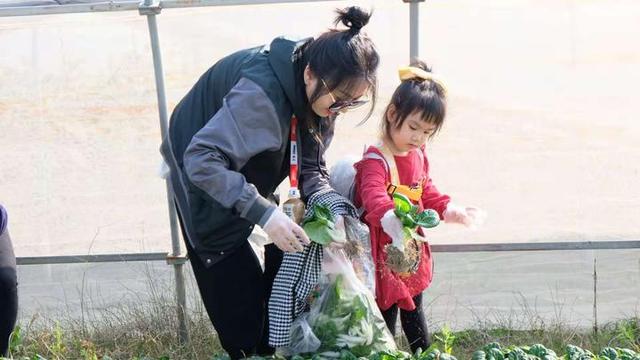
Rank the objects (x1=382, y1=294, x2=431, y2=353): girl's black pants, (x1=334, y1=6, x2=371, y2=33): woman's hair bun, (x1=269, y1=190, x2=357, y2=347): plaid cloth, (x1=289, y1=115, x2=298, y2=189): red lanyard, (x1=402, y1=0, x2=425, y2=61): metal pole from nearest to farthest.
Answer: (x1=334, y1=6, x2=371, y2=33): woman's hair bun, (x1=289, y1=115, x2=298, y2=189): red lanyard, (x1=269, y1=190, x2=357, y2=347): plaid cloth, (x1=382, y1=294, x2=431, y2=353): girl's black pants, (x1=402, y1=0, x2=425, y2=61): metal pole

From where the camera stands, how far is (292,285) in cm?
353

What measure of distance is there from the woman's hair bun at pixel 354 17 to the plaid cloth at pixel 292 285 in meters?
0.64

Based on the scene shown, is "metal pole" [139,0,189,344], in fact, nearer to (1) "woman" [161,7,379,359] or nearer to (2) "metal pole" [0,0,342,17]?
(2) "metal pole" [0,0,342,17]

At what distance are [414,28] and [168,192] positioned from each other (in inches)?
47.9

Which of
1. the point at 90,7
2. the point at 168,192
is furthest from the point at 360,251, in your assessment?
the point at 90,7

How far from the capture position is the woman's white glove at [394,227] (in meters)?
3.51

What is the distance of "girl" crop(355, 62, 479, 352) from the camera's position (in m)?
3.59

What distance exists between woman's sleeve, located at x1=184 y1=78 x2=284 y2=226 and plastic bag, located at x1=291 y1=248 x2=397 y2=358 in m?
0.50

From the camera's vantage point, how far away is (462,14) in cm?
434

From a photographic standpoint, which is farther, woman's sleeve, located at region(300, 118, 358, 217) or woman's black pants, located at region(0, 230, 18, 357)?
woman's black pants, located at region(0, 230, 18, 357)

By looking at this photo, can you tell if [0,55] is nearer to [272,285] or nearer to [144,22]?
[144,22]

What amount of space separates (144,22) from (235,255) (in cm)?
135

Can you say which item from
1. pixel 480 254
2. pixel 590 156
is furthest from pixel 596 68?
pixel 480 254

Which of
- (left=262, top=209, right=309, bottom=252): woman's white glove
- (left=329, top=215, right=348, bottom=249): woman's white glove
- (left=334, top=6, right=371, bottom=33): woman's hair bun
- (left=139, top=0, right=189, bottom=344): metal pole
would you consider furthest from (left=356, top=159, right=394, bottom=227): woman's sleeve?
(left=139, top=0, right=189, bottom=344): metal pole
